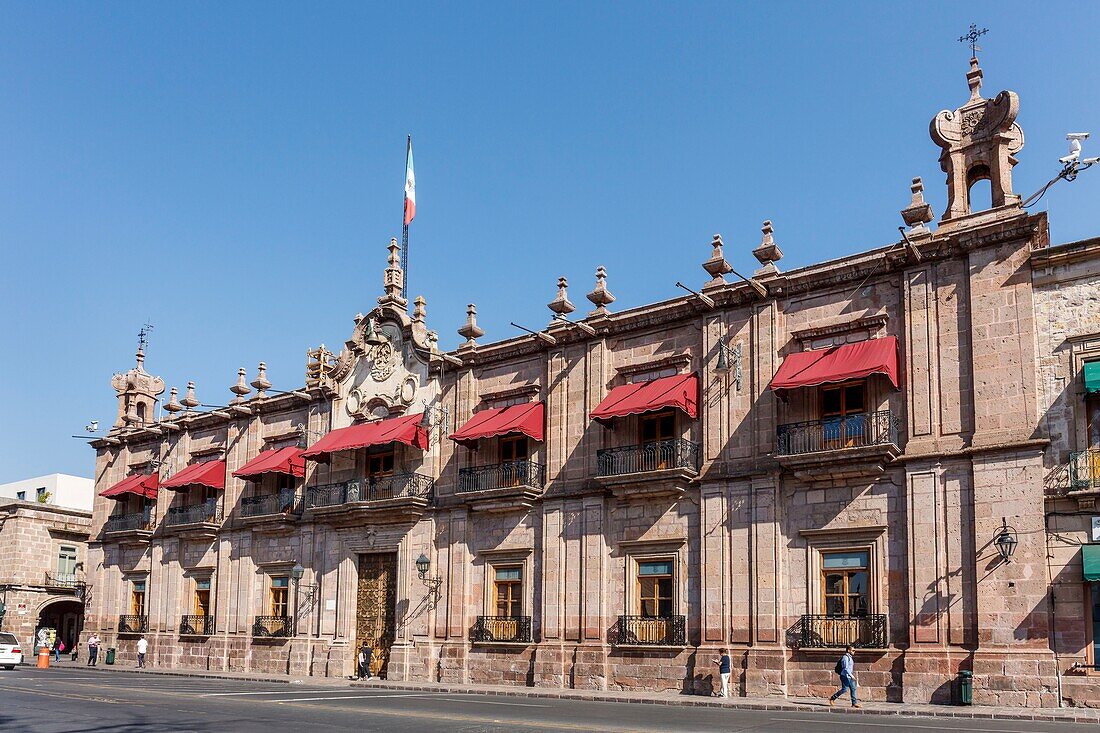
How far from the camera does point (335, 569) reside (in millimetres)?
34031

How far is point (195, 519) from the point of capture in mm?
39594

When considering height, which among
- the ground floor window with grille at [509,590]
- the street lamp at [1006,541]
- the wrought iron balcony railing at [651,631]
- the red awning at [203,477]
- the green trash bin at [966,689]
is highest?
the red awning at [203,477]

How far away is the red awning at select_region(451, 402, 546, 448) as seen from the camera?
29.5 m

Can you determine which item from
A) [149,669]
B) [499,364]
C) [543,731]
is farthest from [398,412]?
[543,731]

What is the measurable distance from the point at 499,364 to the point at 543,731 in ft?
55.6

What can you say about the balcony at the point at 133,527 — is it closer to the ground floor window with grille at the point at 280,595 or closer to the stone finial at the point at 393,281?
the ground floor window with grille at the point at 280,595

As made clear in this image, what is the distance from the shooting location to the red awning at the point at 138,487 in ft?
138

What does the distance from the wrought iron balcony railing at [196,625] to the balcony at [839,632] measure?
75.6 feet

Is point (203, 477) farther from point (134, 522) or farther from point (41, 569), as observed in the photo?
point (41, 569)

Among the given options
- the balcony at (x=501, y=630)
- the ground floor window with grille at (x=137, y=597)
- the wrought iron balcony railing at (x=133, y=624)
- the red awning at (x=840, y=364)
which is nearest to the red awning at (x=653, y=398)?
the red awning at (x=840, y=364)

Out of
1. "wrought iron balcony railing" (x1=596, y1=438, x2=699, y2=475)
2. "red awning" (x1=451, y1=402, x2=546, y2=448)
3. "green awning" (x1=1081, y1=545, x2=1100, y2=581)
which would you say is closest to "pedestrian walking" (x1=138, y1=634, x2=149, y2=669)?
"red awning" (x1=451, y1=402, x2=546, y2=448)

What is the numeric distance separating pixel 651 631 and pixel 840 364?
829 cm

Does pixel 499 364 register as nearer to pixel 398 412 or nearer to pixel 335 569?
pixel 398 412

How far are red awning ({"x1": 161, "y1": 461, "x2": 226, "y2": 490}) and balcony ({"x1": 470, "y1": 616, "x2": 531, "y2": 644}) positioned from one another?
1387 centimetres
